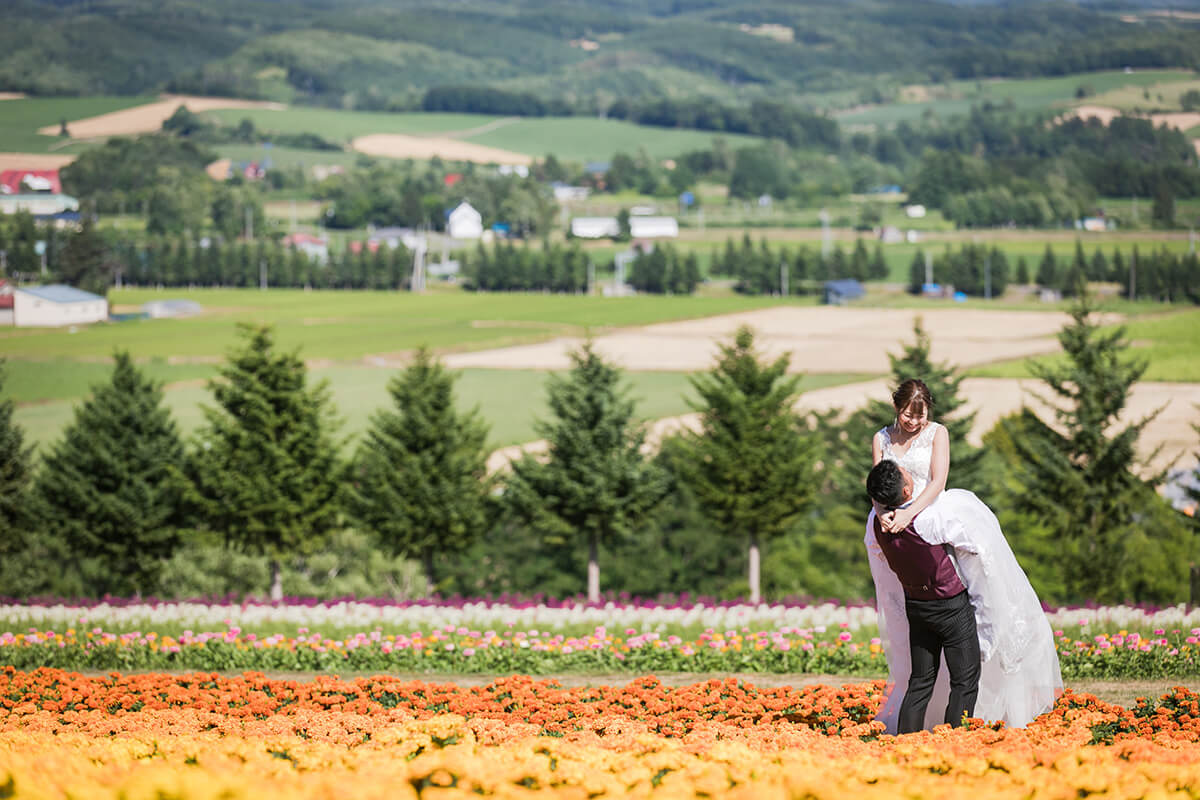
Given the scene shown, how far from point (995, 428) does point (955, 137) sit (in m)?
116

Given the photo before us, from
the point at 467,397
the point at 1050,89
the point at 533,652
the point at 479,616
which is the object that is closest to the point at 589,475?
the point at 479,616

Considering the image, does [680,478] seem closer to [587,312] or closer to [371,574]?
[371,574]

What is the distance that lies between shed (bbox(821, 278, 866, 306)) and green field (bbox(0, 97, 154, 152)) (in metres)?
54.9

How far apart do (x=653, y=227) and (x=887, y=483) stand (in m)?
124

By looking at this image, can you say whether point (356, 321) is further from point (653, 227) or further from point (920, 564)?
point (920, 564)

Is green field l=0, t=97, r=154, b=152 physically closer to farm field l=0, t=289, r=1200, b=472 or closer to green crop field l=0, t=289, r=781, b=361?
green crop field l=0, t=289, r=781, b=361

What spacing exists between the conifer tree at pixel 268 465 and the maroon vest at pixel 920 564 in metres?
22.9

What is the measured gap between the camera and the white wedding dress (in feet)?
30.5

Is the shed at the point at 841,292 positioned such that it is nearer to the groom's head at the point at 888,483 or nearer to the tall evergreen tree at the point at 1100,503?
the tall evergreen tree at the point at 1100,503

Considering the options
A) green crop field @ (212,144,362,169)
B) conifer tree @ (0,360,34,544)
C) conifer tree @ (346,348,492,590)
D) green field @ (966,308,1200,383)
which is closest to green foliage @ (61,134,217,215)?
green crop field @ (212,144,362,169)

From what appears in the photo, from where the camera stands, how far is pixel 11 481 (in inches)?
1320

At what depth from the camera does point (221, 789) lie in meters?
5.78

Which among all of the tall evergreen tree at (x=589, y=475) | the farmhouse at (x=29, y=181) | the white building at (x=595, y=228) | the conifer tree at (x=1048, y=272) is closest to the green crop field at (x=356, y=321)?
the farmhouse at (x=29, y=181)

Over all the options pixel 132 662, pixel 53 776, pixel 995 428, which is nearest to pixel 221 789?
pixel 53 776
